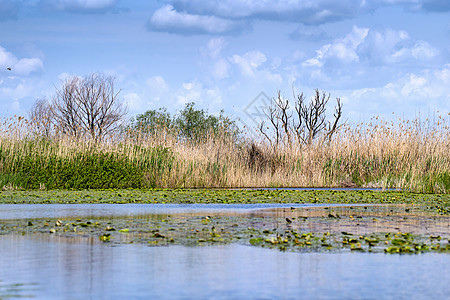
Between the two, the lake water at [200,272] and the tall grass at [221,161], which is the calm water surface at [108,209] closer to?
the lake water at [200,272]

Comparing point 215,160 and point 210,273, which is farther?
point 215,160

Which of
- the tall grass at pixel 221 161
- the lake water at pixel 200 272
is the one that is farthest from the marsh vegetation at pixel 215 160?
the lake water at pixel 200 272

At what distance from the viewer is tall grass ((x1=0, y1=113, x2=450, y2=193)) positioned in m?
24.0

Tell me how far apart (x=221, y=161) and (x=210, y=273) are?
2055 cm

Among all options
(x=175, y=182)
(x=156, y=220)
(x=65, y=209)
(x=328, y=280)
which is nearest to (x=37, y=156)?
(x=175, y=182)

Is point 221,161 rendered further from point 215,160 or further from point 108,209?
point 108,209

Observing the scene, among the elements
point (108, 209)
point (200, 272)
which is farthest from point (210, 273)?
point (108, 209)

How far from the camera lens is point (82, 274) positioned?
587 cm

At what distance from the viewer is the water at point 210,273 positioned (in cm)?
506

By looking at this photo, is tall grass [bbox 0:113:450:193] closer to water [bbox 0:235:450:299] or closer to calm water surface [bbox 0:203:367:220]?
calm water surface [bbox 0:203:367:220]

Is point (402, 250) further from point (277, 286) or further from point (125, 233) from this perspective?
point (125, 233)

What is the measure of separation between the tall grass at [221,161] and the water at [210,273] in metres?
15.6

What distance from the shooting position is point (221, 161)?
26.5 m

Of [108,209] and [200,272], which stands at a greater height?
[108,209]
